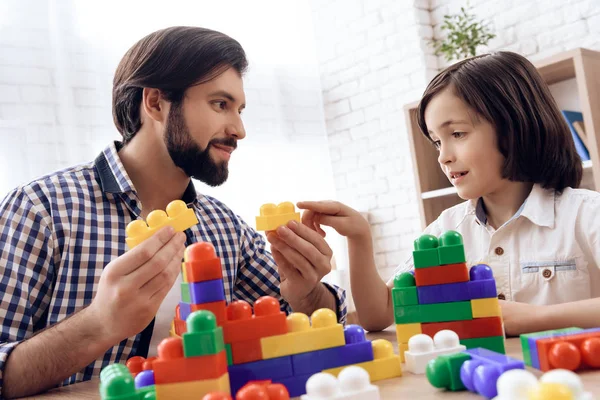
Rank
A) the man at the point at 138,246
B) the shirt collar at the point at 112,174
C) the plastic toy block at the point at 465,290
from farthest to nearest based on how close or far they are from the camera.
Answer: the shirt collar at the point at 112,174 → the man at the point at 138,246 → the plastic toy block at the point at 465,290

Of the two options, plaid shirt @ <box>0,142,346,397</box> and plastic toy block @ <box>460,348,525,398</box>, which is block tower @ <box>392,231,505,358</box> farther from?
plaid shirt @ <box>0,142,346,397</box>

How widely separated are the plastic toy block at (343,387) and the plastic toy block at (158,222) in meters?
0.38

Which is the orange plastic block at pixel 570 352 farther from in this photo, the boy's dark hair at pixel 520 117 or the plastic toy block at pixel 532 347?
the boy's dark hair at pixel 520 117

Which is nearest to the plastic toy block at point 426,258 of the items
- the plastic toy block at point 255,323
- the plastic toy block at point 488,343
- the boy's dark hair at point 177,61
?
the plastic toy block at point 488,343

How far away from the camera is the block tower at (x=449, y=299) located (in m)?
0.78

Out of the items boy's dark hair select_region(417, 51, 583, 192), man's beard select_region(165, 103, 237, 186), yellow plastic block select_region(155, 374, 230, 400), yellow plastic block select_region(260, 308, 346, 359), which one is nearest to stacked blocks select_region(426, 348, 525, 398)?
yellow plastic block select_region(260, 308, 346, 359)

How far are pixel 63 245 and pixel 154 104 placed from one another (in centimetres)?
56

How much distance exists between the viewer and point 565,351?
2.05 feet

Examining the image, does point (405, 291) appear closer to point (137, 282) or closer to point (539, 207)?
point (137, 282)

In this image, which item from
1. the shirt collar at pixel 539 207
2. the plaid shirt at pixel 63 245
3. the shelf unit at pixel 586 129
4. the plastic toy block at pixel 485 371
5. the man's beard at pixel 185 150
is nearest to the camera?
the plastic toy block at pixel 485 371

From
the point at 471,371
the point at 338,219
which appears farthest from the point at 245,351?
the point at 338,219

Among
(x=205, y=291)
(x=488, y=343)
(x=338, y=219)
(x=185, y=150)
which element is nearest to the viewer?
(x=205, y=291)

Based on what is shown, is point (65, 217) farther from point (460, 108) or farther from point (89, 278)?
point (460, 108)

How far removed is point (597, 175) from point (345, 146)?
65.0 inches
